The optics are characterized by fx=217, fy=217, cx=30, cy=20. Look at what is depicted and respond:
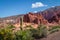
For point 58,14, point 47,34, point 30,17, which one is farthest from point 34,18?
point 47,34

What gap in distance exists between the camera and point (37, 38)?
29.0m

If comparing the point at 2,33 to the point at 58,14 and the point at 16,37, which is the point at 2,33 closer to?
the point at 16,37

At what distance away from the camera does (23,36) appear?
80.5 ft

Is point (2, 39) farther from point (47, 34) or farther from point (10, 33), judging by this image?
point (47, 34)

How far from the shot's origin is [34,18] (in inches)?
2918

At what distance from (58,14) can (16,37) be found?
53859 millimetres

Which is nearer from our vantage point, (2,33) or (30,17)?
(2,33)

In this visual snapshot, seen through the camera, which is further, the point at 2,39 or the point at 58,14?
the point at 58,14

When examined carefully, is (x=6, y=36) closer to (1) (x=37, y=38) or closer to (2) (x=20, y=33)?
(2) (x=20, y=33)

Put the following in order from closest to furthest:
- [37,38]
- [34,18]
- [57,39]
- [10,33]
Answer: [10,33] < [57,39] < [37,38] < [34,18]

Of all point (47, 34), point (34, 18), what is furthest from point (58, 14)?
point (47, 34)

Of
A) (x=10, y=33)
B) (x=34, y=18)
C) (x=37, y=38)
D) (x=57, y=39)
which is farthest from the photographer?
(x=34, y=18)

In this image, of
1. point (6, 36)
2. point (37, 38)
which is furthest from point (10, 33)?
point (37, 38)

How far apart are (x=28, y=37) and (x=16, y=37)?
55.5 inches
